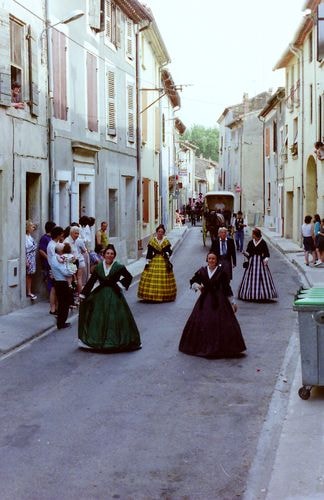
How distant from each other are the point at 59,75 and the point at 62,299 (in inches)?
261

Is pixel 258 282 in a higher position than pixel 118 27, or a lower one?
lower

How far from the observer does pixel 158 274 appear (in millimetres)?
16828

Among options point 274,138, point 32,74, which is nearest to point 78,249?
point 32,74

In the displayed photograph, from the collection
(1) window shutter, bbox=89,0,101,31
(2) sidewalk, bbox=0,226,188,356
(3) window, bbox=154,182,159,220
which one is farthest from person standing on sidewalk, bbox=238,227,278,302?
(3) window, bbox=154,182,159,220

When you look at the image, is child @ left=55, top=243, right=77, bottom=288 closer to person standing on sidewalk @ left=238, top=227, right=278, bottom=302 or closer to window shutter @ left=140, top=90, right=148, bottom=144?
person standing on sidewalk @ left=238, top=227, right=278, bottom=302

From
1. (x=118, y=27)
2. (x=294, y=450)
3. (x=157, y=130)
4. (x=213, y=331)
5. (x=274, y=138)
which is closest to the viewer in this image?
(x=294, y=450)

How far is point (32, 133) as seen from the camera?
16.3 m

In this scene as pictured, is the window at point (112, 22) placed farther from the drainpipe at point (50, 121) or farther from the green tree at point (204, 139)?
the green tree at point (204, 139)

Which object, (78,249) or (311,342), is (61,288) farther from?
(311,342)

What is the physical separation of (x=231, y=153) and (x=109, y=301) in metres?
59.8

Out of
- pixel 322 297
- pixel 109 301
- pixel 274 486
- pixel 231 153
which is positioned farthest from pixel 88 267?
pixel 231 153

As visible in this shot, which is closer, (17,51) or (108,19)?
(17,51)

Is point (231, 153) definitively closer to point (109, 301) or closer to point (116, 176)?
point (116, 176)

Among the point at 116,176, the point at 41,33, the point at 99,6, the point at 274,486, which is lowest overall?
the point at 274,486
